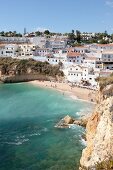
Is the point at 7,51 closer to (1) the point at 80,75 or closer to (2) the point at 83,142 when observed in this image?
(1) the point at 80,75

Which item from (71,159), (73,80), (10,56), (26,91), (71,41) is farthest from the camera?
(71,41)

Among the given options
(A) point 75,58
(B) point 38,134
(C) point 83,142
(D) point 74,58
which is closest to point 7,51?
(D) point 74,58

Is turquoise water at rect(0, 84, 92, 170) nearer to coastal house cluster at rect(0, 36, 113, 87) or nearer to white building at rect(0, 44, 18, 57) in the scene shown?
coastal house cluster at rect(0, 36, 113, 87)

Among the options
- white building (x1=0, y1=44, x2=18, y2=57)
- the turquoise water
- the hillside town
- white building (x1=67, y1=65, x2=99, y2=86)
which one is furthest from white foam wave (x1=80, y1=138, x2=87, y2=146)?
white building (x1=0, y1=44, x2=18, y2=57)

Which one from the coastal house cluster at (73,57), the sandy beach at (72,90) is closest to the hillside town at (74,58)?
the coastal house cluster at (73,57)

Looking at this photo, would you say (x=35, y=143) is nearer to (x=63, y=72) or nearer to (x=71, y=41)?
(x=63, y=72)

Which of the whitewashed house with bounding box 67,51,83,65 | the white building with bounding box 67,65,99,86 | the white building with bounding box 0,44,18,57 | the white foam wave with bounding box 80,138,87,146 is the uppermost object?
the white building with bounding box 0,44,18,57

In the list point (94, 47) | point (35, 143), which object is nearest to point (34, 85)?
point (94, 47)
